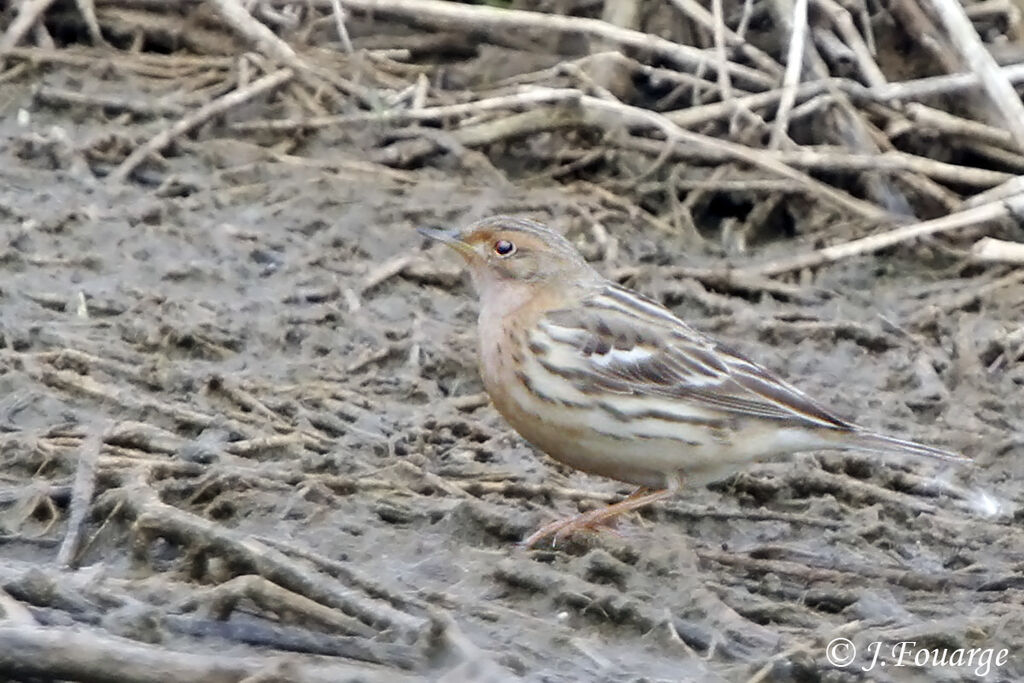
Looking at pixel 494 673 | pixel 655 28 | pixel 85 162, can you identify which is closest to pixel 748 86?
pixel 655 28

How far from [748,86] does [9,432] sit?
586cm

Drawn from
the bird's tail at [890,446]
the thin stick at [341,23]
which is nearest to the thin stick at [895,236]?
the bird's tail at [890,446]

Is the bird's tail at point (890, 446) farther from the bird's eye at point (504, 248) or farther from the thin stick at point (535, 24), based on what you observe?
the thin stick at point (535, 24)

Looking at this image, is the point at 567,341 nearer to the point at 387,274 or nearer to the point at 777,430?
the point at 777,430

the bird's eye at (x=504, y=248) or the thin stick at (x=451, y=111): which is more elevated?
the bird's eye at (x=504, y=248)

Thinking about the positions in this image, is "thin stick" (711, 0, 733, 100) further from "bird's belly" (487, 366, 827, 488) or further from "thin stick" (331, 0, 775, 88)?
"bird's belly" (487, 366, 827, 488)

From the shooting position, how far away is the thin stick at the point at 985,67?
→ 9.52 m

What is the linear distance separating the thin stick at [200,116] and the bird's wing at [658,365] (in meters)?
3.63

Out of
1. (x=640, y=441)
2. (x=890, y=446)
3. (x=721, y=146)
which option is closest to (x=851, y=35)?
(x=721, y=146)

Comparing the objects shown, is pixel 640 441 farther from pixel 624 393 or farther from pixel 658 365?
pixel 658 365

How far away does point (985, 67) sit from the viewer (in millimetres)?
9586

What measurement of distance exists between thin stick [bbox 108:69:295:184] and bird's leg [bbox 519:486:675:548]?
4.03 m

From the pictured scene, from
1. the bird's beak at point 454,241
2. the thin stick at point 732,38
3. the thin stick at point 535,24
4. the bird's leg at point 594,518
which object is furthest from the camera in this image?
the thin stick at point 732,38

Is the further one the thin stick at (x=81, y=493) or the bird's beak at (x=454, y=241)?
the bird's beak at (x=454, y=241)
